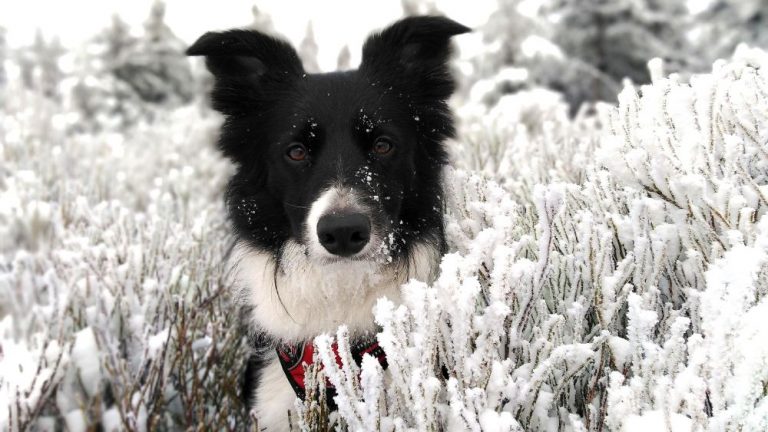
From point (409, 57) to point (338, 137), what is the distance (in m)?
0.73

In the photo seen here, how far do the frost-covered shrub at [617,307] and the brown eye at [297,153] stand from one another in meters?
0.94

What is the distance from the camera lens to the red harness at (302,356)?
250 cm

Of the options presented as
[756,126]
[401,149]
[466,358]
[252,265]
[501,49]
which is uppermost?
[501,49]

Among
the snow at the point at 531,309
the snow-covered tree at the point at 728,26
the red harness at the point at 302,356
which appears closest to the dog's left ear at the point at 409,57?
the snow at the point at 531,309

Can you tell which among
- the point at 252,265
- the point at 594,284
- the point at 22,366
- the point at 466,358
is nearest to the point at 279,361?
the point at 252,265

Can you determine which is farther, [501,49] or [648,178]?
[501,49]

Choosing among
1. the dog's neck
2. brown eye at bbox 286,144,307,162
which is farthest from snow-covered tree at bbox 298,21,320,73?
the dog's neck

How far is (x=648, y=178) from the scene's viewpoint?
7.13 feet

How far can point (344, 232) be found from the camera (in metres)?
2.41

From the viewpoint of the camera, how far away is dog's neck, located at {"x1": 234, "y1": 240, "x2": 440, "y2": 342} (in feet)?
9.04

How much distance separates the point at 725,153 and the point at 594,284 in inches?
28.9

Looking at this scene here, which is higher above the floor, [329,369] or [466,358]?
[466,358]

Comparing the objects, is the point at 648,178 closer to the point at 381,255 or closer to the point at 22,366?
the point at 381,255

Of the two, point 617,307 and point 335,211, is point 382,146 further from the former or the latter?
point 617,307
